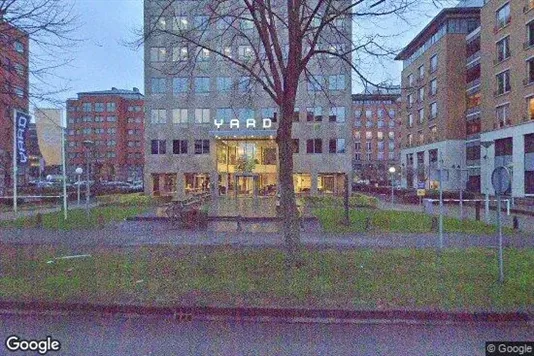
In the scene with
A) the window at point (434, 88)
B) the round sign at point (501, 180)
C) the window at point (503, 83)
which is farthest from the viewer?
the window at point (434, 88)

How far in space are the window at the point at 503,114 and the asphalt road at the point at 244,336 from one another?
1576 inches

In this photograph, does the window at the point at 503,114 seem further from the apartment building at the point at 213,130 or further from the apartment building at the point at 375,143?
the apartment building at the point at 375,143

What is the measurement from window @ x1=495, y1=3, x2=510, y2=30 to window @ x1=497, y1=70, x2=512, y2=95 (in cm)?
487

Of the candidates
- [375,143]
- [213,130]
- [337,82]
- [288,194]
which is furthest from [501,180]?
[375,143]

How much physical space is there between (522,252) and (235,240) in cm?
852

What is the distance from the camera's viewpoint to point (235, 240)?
1292 centimetres

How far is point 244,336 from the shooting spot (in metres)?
5.45

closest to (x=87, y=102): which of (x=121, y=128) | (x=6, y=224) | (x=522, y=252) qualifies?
(x=121, y=128)

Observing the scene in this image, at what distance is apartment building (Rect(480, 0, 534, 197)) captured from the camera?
35.0 meters

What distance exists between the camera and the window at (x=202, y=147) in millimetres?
40906

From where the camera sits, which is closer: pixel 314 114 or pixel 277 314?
pixel 277 314

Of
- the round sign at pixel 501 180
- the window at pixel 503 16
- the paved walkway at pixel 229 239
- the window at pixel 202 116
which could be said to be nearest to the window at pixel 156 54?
the window at pixel 202 116

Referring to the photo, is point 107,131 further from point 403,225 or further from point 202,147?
point 403,225

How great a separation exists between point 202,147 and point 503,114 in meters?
31.8
